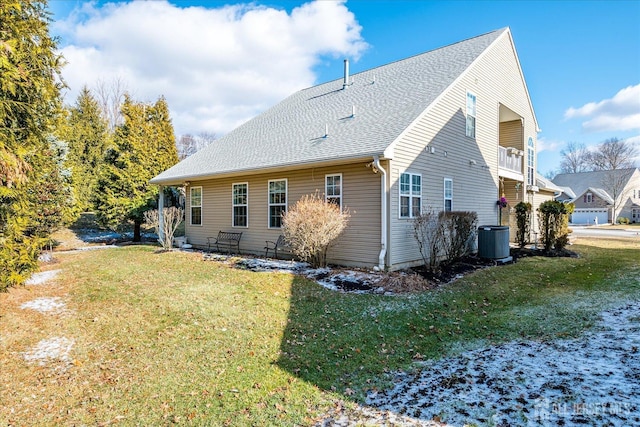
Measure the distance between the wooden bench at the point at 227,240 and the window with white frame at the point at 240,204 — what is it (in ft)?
1.38

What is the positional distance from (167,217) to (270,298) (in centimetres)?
874

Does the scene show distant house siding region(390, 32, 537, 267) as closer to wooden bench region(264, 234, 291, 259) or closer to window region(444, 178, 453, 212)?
window region(444, 178, 453, 212)

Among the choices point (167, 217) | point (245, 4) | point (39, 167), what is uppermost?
point (245, 4)

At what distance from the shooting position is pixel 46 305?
6.28 meters

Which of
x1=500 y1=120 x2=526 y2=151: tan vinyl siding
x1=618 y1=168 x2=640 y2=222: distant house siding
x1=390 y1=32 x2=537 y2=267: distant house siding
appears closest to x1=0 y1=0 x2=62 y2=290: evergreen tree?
x1=390 y1=32 x2=537 y2=267: distant house siding

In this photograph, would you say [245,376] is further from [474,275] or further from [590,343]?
[474,275]

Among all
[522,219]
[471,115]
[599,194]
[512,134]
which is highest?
[512,134]

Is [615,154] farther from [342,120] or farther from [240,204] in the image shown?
[240,204]

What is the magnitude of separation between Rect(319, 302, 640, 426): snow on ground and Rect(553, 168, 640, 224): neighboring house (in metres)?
43.9

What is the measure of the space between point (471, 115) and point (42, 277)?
13.9 m

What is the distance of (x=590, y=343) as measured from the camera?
4.48 metres

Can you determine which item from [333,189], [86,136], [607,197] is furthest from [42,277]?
[607,197]

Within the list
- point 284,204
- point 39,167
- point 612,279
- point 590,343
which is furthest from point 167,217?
point 612,279

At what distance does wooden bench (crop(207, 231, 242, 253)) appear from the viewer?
12999mm
